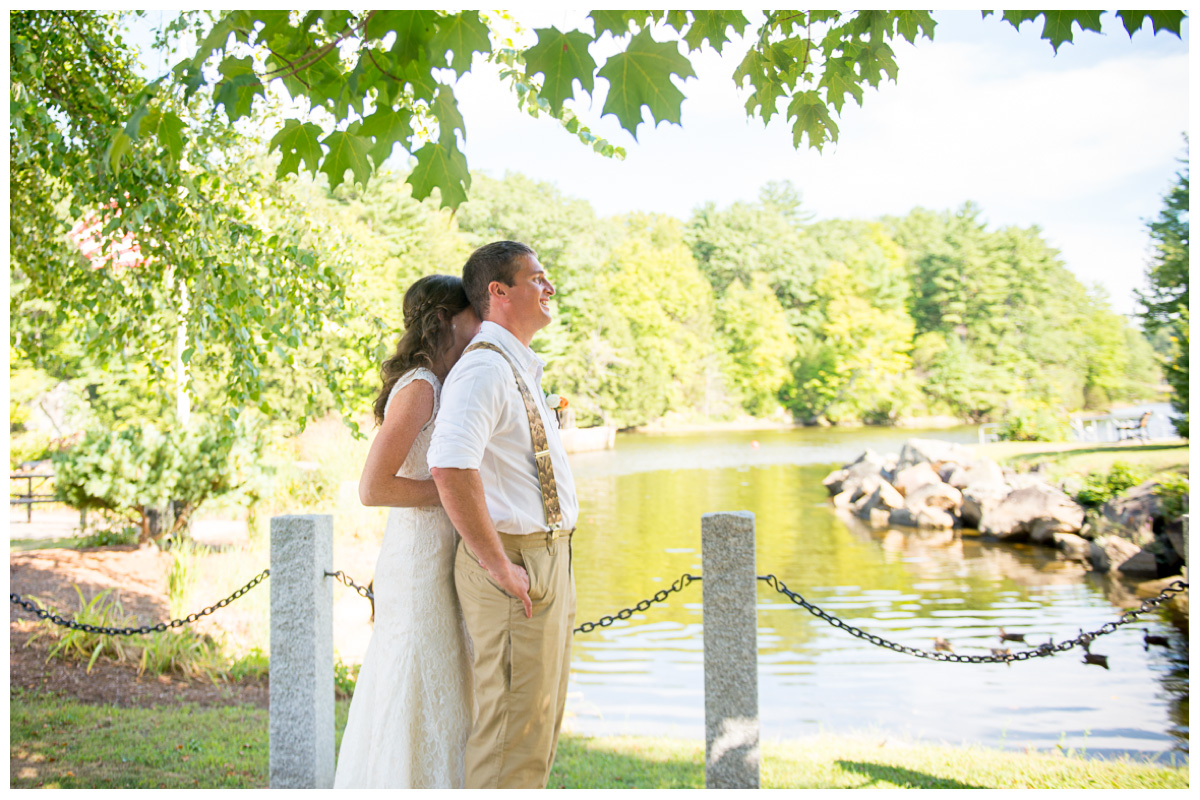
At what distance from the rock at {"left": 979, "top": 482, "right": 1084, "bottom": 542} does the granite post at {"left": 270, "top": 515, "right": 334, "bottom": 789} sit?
1260cm

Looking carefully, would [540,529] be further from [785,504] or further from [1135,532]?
[785,504]

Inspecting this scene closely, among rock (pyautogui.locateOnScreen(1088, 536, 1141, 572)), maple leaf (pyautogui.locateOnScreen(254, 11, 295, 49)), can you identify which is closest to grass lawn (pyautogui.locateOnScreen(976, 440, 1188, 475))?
rock (pyautogui.locateOnScreen(1088, 536, 1141, 572))

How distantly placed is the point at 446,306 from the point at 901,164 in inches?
2558

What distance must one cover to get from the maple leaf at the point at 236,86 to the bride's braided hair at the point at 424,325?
29.9 inches

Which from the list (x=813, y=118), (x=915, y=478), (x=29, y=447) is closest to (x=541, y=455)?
(x=813, y=118)

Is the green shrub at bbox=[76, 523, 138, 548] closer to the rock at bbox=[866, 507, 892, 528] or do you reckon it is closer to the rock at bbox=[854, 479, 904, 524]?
the rock at bbox=[866, 507, 892, 528]

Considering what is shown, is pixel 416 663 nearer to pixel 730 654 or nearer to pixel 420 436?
pixel 420 436

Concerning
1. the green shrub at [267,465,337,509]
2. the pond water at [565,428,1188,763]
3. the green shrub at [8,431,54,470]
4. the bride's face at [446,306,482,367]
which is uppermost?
the bride's face at [446,306,482,367]

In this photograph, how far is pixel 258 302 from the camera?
15.2 feet

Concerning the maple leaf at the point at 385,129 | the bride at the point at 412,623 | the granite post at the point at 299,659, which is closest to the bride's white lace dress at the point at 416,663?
the bride at the point at 412,623

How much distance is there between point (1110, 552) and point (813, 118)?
1020 centimetres

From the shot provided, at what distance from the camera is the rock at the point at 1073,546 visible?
1227 centimetres

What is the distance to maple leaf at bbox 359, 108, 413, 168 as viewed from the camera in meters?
2.26
